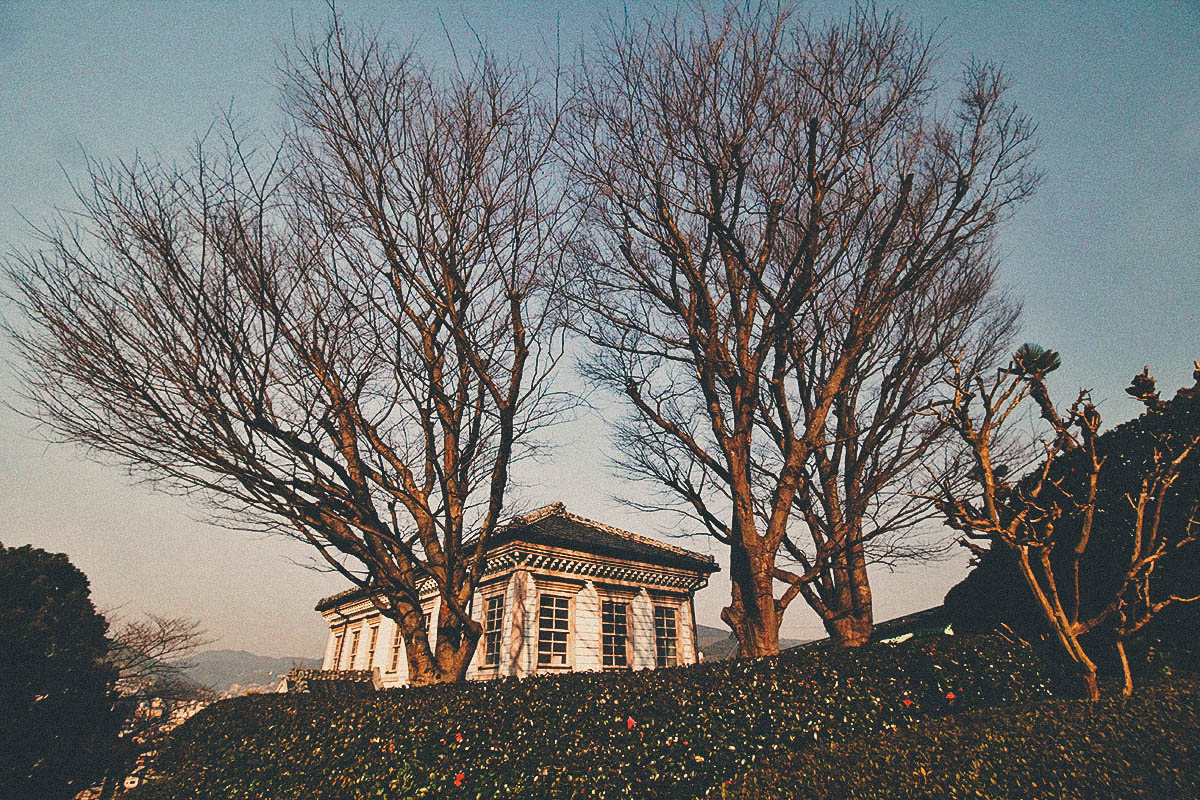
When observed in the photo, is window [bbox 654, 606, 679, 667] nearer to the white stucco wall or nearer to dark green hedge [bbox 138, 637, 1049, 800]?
the white stucco wall

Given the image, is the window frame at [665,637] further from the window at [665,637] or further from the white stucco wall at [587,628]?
the white stucco wall at [587,628]

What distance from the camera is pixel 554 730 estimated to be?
5977 mm

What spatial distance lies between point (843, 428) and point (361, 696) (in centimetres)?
991

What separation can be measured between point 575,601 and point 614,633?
1.63 meters

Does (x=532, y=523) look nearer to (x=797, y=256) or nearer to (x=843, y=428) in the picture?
(x=843, y=428)

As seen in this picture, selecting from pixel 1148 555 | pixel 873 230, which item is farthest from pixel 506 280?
pixel 1148 555

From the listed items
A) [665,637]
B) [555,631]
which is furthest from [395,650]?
[665,637]

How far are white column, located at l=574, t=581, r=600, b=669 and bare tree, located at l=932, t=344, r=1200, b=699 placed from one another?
1036cm

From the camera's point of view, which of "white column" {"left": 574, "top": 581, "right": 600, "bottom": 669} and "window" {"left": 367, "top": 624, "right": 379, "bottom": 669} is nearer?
"white column" {"left": 574, "top": 581, "right": 600, "bottom": 669}

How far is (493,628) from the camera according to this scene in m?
15.1

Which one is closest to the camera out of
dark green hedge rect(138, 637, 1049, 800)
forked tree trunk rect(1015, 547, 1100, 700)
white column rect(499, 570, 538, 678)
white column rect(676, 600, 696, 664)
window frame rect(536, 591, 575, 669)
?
forked tree trunk rect(1015, 547, 1100, 700)

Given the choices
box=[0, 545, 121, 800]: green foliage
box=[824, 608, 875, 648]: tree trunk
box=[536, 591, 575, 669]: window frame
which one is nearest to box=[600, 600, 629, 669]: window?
box=[536, 591, 575, 669]: window frame

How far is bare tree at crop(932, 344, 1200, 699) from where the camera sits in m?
5.45

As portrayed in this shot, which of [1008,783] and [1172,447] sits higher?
[1172,447]
